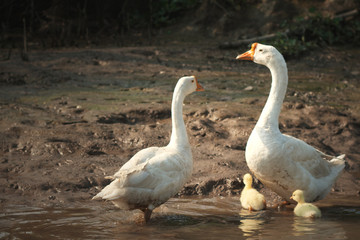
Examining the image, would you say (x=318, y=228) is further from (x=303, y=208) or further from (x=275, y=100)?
(x=275, y=100)

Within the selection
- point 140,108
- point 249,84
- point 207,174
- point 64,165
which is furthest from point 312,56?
point 64,165

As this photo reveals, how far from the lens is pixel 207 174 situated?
272 inches

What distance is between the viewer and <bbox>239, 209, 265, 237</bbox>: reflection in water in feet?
16.2

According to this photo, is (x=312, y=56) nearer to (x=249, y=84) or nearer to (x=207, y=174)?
(x=249, y=84)

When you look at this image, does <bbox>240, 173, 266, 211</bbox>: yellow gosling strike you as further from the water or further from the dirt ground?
the dirt ground

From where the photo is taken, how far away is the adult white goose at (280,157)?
18.5 feet

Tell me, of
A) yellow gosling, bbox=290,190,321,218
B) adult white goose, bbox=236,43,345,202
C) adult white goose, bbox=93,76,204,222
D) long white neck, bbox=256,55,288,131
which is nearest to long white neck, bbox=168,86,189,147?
adult white goose, bbox=93,76,204,222

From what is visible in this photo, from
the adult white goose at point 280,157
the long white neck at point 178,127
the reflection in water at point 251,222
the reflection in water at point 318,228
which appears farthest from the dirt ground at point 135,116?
the reflection in water at point 318,228

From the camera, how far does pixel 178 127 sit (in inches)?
235

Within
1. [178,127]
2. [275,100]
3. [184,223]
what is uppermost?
[275,100]

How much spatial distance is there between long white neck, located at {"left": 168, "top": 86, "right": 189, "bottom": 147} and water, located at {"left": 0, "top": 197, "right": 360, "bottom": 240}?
817 mm

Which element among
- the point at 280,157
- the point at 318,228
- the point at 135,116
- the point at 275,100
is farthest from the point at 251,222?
the point at 135,116

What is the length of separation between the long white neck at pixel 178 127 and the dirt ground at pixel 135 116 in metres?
1.01

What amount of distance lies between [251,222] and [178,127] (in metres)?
1.46
